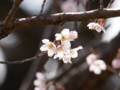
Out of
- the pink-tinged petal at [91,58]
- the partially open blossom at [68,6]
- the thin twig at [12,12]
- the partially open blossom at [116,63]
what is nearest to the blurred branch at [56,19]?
the thin twig at [12,12]

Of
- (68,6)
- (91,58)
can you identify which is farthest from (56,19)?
(68,6)

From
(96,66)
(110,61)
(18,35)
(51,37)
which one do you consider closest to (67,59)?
(96,66)

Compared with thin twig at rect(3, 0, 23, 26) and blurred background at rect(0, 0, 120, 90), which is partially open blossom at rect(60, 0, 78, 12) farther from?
thin twig at rect(3, 0, 23, 26)

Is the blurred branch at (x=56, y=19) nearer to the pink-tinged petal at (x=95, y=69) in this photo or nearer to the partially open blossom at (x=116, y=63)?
the pink-tinged petal at (x=95, y=69)

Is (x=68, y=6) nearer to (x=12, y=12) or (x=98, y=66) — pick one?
(x=98, y=66)

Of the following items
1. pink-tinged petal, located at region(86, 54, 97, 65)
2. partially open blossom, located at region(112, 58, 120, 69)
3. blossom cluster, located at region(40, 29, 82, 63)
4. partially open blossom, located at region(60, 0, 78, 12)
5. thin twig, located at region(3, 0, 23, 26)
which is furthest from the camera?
partially open blossom, located at region(60, 0, 78, 12)

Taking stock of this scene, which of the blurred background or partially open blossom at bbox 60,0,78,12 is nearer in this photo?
the blurred background

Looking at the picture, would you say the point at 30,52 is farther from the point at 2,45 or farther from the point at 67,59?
the point at 67,59

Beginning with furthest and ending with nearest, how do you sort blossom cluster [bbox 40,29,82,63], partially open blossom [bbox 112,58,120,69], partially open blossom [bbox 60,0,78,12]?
partially open blossom [bbox 60,0,78,12]
partially open blossom [bbox 112,58,120,69]
blossom cluster [bbox 40,29,82,63]

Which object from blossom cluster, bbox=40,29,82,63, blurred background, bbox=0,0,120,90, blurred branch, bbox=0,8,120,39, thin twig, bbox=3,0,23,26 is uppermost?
thin twig, bbox=3,0,23,26

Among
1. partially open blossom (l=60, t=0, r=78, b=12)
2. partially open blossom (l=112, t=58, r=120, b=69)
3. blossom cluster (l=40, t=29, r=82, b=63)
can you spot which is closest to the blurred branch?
blossom cluster (l=40, t=29, r=82, b=63)
